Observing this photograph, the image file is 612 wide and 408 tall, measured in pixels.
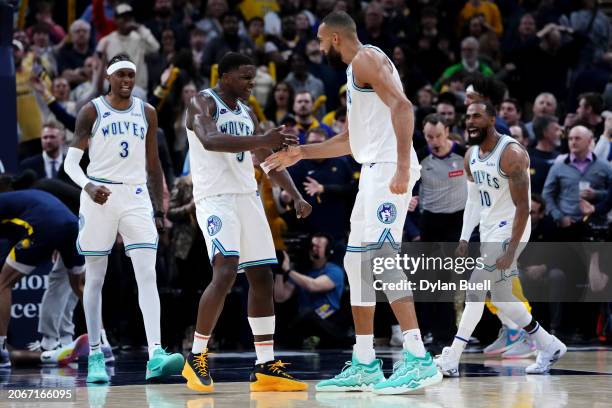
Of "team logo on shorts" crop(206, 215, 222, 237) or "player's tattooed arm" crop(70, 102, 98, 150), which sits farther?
"player's tattooed arm" crop(70, 102, 98, 150)

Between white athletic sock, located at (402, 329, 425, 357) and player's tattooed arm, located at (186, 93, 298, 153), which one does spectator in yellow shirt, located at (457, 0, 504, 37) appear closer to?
player's tattooed arm, located at (186, 93, 298, 153)

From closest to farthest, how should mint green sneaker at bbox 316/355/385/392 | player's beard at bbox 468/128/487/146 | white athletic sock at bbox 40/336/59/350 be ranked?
mint green sneaker at bbox 316/355/385/392 → player's beard at bbox 468/128/487/146 → white athletic sock at bbox 40/336/59/350

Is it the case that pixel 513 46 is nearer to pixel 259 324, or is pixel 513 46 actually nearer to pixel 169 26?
pixel 169 26

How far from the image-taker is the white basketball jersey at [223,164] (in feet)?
26.5

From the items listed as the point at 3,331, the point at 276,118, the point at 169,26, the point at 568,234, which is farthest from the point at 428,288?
the point at 169,26

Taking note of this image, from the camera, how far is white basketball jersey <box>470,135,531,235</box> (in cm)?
948

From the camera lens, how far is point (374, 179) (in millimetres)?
7648

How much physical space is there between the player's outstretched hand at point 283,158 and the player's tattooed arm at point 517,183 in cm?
Answer: 219

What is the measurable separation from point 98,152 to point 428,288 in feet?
16.1

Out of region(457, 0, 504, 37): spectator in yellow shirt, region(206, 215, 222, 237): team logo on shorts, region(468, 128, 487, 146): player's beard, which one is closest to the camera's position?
region(206, 215, 222, 237): team logo on shorts

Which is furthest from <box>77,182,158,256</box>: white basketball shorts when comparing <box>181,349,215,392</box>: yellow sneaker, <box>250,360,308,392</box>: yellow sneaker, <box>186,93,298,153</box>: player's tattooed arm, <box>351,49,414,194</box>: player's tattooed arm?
<box>351,49,414,194</box>: player's tattooed arm

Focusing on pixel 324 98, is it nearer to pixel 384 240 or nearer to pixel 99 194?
pixel 99 194

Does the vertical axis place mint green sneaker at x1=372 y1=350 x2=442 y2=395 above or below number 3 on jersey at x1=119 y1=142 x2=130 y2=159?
below

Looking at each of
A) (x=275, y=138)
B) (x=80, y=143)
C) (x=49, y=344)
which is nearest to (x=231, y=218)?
(x=275, y=138)
